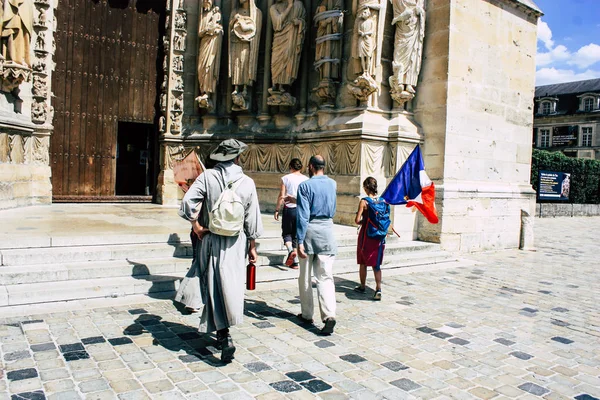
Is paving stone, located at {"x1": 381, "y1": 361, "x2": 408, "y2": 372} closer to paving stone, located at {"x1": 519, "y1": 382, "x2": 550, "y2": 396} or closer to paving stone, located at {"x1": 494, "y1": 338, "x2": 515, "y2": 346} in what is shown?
paving stone, located at {"x1": 519, "y1": 382, "x2": 550, "y2": 396}

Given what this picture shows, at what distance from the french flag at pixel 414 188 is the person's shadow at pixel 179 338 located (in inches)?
135

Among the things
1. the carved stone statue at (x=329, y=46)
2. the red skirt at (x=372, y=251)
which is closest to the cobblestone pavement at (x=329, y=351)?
the red skirt at (x=372, y=251)

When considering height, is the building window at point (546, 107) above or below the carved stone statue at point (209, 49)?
above

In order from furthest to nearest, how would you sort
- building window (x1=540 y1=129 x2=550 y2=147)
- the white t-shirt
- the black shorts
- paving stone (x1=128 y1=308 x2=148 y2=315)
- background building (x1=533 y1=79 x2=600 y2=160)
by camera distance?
building window (x1=540 y1=129 x2=550 y2=147) < background building (x1=533 y1=79 x2=600 y2=160) < the black shorts < the white t-shirt < paving stone (x1=128 y1=308 x2=148 y2=315)

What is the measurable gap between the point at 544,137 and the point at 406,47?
5122 cm

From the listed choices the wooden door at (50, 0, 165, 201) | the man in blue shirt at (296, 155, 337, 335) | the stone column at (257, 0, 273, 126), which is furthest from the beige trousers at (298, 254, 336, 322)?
the wooden door at (50, 0, 165, 201)

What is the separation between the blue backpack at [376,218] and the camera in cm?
610

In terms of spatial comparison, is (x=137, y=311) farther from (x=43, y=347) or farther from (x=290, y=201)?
(x=290, y=201)

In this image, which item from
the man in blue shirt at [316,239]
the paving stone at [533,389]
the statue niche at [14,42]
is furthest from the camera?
the statue niche at [14,42]

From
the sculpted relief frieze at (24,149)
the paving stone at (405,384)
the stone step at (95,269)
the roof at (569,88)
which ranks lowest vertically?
the paving stone at (405,384)

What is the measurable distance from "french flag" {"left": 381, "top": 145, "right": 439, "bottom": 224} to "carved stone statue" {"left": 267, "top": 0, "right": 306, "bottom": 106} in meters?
4.50

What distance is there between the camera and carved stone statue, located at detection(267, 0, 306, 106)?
10.5m

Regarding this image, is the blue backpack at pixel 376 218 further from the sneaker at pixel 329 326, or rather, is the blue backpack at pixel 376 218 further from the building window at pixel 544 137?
the building window at pixel 544 137

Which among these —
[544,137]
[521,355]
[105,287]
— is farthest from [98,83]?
[544,137]
